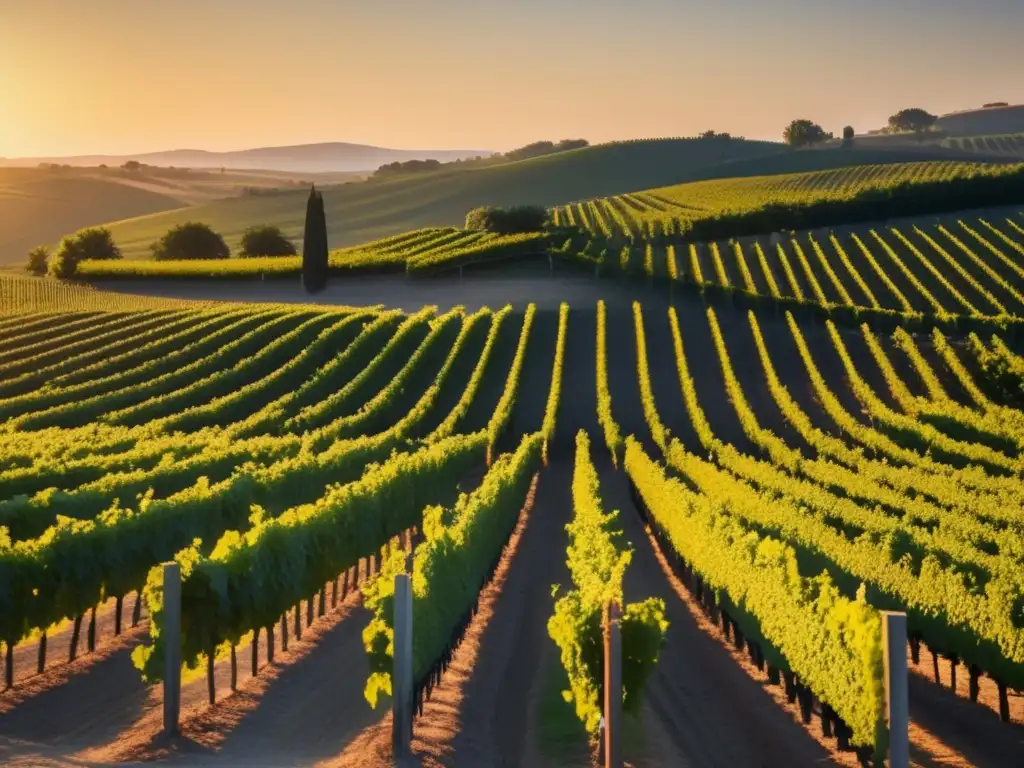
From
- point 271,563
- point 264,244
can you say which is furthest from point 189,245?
point 271,563

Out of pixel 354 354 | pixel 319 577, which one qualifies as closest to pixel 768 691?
pixel 319 577

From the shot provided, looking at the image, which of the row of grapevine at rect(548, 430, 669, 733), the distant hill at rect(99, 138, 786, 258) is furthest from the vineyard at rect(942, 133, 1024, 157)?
the row of grapevine at rect(548, 430, 669, 733)

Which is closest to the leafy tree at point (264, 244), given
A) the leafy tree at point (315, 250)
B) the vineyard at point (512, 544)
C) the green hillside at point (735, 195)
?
the green hillside at point (735, 195)

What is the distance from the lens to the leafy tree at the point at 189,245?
4245 inches

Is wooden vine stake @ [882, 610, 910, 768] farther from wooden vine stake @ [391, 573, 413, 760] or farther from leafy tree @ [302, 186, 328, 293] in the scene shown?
leafy tree @ [302, 186, 328, 293]

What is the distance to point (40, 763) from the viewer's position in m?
12.1

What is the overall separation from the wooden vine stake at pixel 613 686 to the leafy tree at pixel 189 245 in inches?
3919

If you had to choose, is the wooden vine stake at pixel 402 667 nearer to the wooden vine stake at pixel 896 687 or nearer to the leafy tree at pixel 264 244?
the wooden vine stake at pixel 896 687

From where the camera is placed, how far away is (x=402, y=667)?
40.9 feet

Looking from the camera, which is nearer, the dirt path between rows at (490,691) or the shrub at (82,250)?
the dirt path between rows at (490,691)

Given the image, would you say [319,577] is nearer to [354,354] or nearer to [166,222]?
[354,354]

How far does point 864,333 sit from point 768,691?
50093 mm

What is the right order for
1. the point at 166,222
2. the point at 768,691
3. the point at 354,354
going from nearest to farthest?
the point at 768,691, the point at 354,354, the point at 166,222

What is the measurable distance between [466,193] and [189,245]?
77.6m
